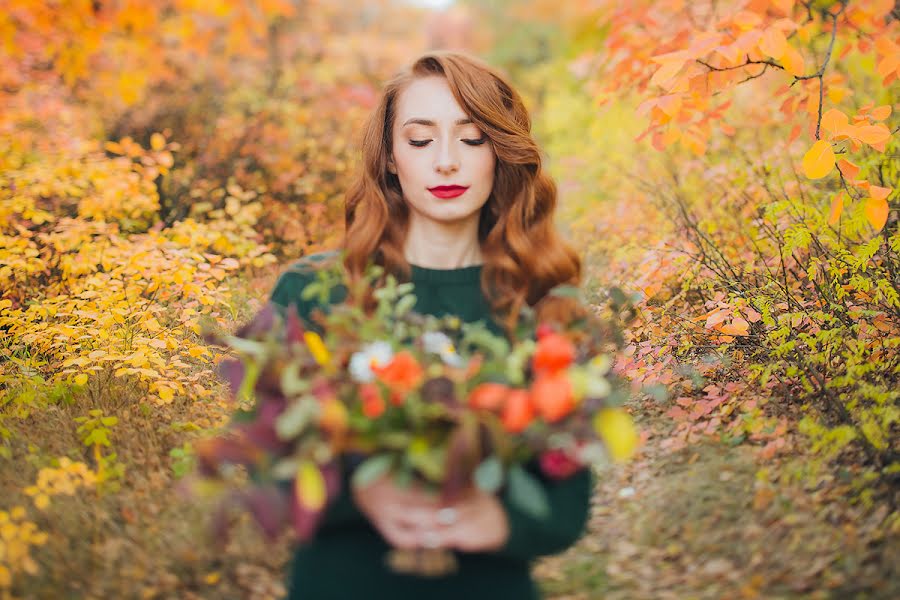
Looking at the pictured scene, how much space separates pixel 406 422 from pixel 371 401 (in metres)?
0.11

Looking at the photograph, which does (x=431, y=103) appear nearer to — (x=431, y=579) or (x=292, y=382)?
(x=292, y=382)

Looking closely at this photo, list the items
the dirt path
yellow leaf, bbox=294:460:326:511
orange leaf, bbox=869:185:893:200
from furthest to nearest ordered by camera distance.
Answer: orange leaf, bbox=869:185:893:200 → the dirt path → yellow leaf, bbox=294:460:326:511

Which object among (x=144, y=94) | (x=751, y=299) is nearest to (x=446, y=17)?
(x=144, y=94)

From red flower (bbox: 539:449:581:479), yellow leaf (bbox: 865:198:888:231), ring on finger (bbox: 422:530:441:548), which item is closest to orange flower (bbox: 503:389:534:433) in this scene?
red flower (bbox: 539:449:581:479)

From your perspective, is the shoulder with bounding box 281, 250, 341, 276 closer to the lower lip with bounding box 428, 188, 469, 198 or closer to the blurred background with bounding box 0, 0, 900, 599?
the lower lip with bounding box 428, 188, 469, 198

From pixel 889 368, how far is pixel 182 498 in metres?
2.80

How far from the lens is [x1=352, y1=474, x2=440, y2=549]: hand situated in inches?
59.1

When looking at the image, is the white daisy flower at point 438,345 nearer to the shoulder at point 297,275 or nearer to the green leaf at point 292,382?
the green leaf at point 292,382

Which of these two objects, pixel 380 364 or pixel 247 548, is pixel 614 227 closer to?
pixel 247 548

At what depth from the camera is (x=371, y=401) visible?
1.33m

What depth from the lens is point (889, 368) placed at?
2.84 metres

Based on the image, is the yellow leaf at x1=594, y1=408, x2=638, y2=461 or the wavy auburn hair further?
the wavy auburn hair

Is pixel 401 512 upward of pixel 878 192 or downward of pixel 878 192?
downward

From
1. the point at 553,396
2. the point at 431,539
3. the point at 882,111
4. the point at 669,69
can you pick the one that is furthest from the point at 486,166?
the point at 882,111
